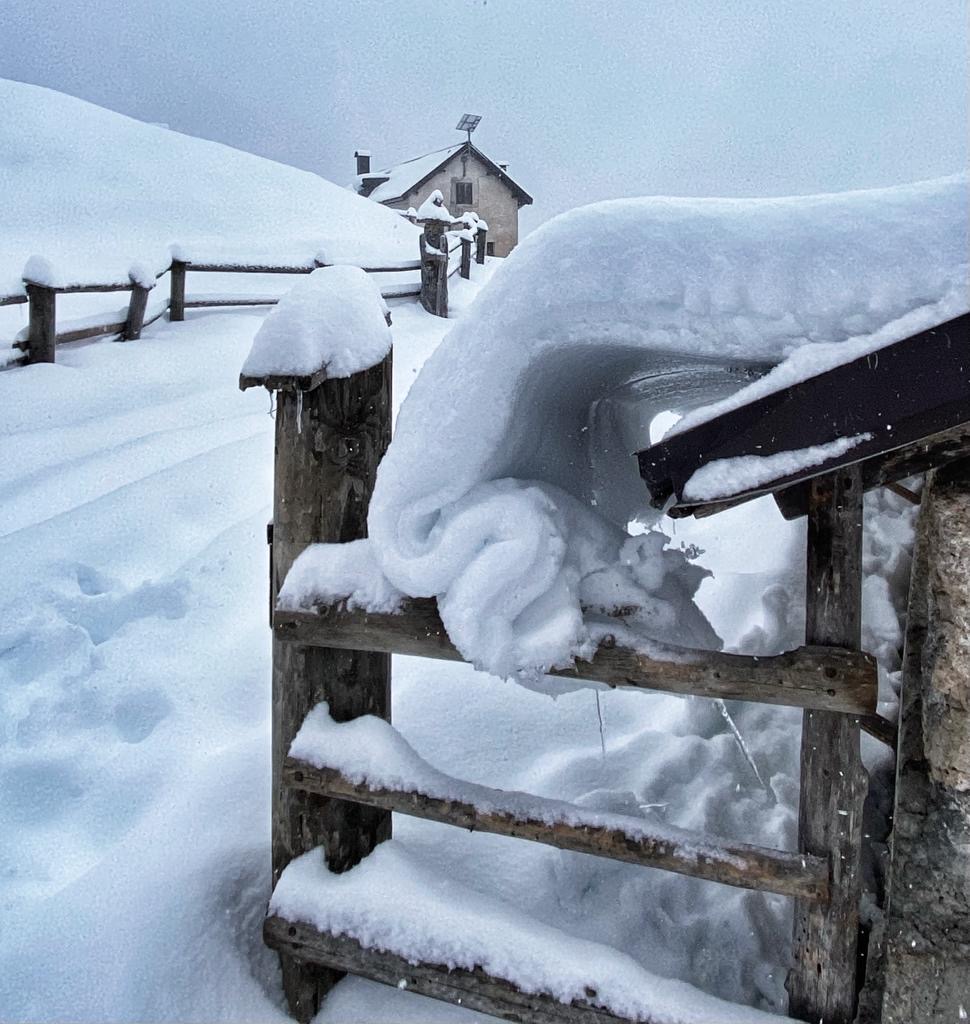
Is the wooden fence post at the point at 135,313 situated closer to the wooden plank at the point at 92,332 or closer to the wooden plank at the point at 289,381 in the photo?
the wooden plank at the point at 92,332

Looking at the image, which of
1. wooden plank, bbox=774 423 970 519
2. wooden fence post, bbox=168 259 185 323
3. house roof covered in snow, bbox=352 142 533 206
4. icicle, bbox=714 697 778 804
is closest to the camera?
wooden plank, bbox=774 423 970 519

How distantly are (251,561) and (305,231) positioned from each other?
12.9 meters

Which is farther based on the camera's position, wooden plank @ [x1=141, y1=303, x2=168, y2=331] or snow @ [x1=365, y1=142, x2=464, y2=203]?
snow @ [x1=365, y1=142, x2=464, y2=203]

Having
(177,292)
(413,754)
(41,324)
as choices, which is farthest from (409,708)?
(177,292)

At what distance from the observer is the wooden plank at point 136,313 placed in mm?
8477

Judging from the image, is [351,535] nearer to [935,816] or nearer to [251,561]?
[935,816]

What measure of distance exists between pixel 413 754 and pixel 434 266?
11.2 m

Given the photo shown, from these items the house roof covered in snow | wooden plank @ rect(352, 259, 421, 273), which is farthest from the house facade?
wooden plank @ rect(352, 259, 421, 273)

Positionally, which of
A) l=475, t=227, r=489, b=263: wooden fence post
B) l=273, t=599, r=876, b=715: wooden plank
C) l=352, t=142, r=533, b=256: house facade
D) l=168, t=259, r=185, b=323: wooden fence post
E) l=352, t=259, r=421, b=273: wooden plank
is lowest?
l=273, t=599, r=876, b=715: wooden plank

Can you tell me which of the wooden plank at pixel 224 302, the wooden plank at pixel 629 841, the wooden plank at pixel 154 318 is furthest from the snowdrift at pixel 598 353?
the wooden plank at pixel 224 302

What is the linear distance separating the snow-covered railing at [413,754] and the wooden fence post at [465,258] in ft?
46.3

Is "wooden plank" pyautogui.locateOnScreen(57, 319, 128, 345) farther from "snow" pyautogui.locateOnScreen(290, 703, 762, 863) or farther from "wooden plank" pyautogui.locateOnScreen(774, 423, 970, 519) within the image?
"wooden plank" pyautogui.locateOnScreen(774, 423, 970, 519)

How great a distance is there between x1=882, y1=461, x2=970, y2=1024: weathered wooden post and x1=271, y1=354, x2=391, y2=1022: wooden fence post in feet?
4.83

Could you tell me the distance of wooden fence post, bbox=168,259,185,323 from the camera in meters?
9.44
